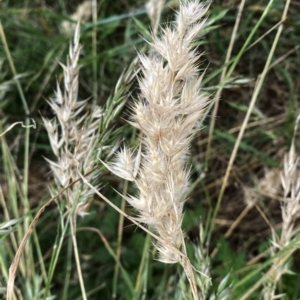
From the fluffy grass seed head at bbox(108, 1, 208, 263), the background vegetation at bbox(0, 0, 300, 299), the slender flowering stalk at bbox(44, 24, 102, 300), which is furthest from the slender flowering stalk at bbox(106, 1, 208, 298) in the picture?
the background vegetation at bbox(0, 0, 300, 299)

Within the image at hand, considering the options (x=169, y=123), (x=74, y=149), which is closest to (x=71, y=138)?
(x=74, y=149)

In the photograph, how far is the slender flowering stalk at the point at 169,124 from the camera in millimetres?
520

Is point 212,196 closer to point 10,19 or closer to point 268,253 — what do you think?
point 268,253

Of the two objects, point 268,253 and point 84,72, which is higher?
point 84,72

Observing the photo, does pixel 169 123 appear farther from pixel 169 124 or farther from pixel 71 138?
pixel 71 138

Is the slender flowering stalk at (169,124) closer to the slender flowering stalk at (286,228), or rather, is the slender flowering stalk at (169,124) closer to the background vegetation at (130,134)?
the slender flowering stalk at (286,228)

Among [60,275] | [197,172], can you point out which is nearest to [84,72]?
[197,172]

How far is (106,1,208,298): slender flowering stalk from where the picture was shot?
0.52m

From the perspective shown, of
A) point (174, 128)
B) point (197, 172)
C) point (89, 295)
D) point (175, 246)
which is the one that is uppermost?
point (174, 128)

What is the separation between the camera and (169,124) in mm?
525

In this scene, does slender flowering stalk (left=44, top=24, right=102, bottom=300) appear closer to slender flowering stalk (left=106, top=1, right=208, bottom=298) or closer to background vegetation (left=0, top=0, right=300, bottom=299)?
slender flowering stalk (left=106, top=1, right=208, bottom=298)

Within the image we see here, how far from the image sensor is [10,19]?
3.97 feet

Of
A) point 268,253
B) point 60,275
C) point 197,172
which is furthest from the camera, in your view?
point 197,172

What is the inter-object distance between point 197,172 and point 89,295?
16.8 inches
